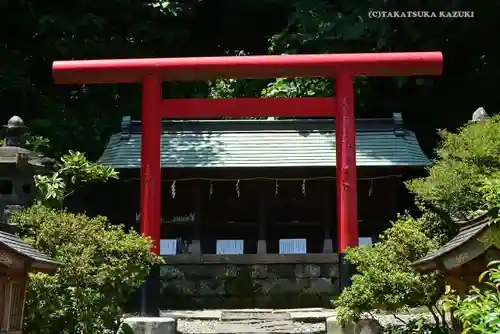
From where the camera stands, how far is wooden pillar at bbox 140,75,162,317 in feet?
41.1

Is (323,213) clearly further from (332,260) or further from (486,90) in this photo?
(486,90)

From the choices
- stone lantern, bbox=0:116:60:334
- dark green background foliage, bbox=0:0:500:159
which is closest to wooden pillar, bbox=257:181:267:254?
dark green background foliage, bbox=0:0:500:159

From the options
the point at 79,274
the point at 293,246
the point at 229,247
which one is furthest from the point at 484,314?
the point at 229,247

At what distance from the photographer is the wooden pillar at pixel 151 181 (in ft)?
41.1

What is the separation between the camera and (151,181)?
1287cm

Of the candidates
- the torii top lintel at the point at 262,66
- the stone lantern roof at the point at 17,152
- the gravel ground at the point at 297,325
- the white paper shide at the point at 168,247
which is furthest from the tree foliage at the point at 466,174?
the white paper shide at the point at 168,247

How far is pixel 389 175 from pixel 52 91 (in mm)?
10881

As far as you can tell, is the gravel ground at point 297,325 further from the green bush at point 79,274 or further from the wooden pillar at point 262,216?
the wooden pillar at point 262,216

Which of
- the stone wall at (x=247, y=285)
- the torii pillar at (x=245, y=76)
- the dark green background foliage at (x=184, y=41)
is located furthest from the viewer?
the dark green background foliage at (x=184, y=41)

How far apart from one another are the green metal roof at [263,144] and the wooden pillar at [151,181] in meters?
3.30

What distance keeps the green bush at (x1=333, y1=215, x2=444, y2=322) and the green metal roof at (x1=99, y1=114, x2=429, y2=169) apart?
608cm

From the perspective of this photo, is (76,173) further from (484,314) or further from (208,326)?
(484,314)

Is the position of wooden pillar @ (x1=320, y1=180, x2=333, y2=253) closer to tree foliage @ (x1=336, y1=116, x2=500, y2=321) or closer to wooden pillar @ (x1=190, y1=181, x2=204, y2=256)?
wooden pillar @ (x1=190, y1=181, x2=204, y2=256)

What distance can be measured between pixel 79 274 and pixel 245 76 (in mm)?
5504
